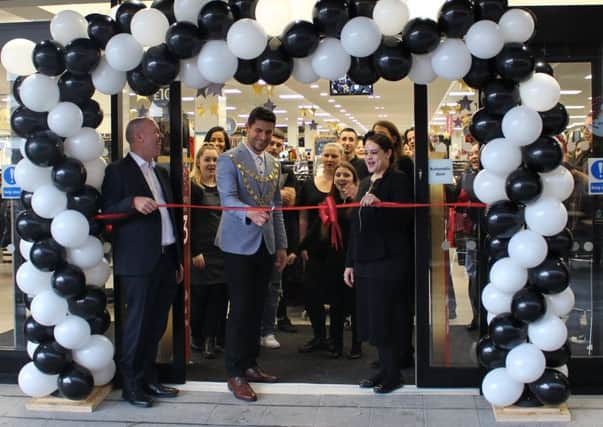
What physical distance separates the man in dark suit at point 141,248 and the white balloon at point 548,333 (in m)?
2.00

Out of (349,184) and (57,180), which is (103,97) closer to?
(57,180)

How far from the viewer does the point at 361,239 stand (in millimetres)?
3861

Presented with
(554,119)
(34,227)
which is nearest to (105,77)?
(34,227)

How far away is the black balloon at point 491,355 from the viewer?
355 cm

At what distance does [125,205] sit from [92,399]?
1118 millimetres

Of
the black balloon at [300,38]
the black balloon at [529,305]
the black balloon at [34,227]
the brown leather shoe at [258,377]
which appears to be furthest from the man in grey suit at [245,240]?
the black balloon at [529,305]

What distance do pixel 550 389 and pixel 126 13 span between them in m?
2.95

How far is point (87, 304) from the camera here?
3682 millimetres

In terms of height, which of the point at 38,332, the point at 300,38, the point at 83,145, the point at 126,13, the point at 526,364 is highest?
the point at 126,13

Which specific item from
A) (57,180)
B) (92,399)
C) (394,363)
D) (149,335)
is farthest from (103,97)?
(394,363)

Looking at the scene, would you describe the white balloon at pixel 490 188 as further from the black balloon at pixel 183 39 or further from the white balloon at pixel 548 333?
the black balloon at pixel 183 39

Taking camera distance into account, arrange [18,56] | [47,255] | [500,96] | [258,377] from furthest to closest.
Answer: [258,377] < [18,56] < [47,255] < [500,96]

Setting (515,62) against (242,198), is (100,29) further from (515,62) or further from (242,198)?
(515,62)

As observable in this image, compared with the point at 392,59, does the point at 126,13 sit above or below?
above
